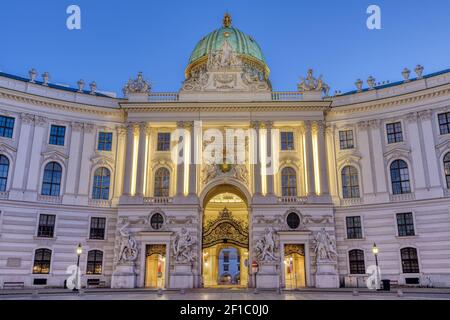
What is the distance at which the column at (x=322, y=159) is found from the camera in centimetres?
3875

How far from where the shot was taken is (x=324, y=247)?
119 ft

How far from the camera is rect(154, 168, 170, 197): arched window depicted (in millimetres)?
40469

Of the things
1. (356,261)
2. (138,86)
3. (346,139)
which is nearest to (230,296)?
(356,261)

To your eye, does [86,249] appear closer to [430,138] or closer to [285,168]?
[285,168]

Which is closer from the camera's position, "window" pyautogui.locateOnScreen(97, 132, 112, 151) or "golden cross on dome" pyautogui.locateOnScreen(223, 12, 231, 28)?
"window" pyautogui.locateOnScreen(97, 132, 112, 151)

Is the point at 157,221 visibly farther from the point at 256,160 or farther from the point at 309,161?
the point at 309,161

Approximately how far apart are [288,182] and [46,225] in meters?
24.3

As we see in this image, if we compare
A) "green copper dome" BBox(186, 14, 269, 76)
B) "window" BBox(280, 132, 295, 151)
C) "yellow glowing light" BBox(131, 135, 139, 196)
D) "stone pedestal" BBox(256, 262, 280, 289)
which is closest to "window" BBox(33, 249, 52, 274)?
"yellow glowing light" BBox(131, 135, 139, 196)

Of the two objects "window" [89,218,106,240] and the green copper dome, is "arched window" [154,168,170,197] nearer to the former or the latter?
"window" [89,218,106,240]

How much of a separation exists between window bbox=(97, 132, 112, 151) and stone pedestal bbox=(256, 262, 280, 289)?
20.5 m

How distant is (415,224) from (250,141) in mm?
17623

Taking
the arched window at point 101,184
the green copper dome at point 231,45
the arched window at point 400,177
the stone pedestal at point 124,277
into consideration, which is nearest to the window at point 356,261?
the arched window at point 400,177

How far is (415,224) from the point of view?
119 feet
